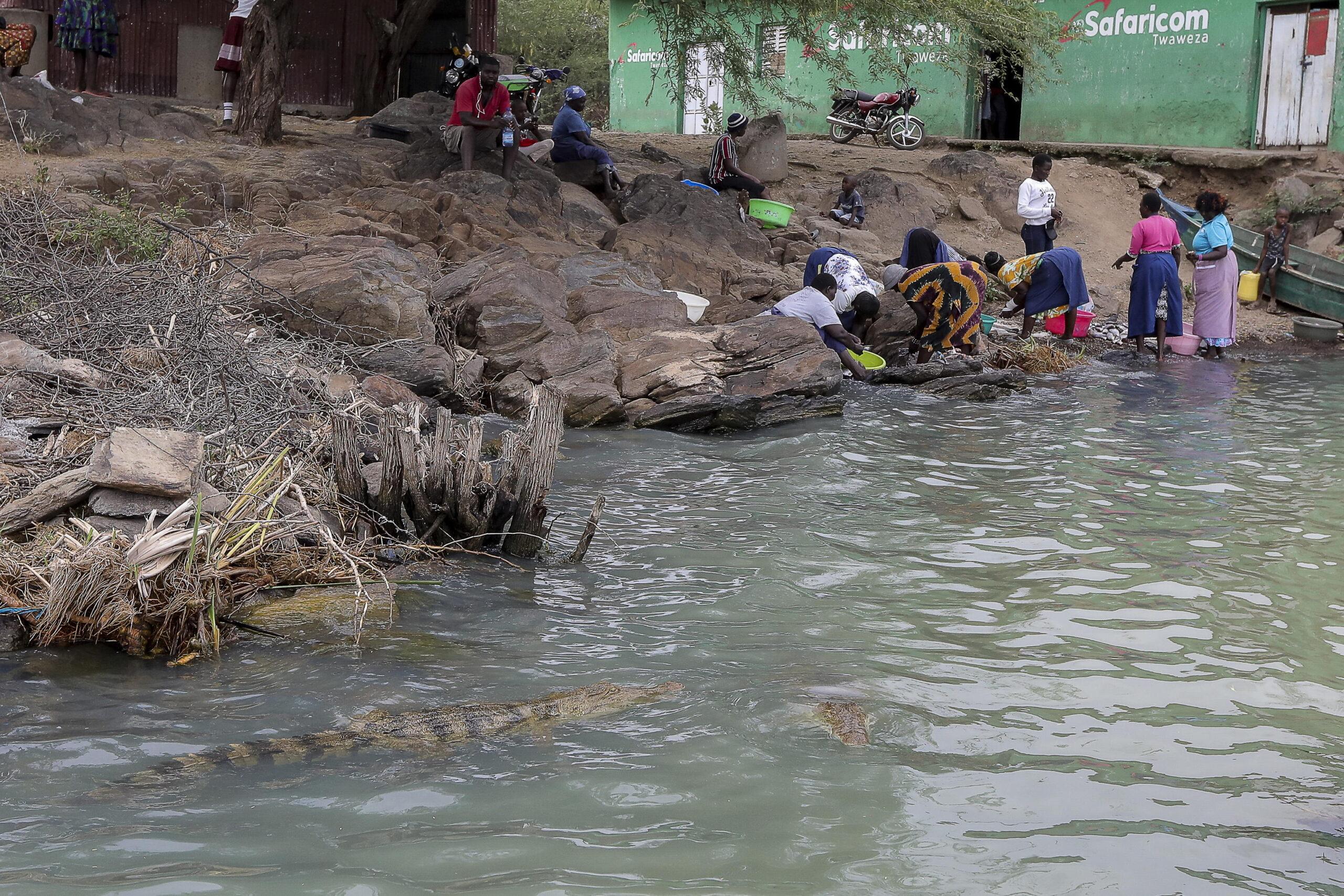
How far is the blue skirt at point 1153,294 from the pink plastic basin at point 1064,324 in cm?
55

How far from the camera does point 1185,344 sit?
536 inches

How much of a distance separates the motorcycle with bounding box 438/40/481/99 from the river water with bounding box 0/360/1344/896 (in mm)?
11904

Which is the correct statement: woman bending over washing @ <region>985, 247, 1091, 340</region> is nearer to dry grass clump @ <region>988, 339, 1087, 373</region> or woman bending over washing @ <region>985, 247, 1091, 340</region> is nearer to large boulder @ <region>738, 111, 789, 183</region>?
dry grass clump @ <region>988, 339, 1087, 373</region>

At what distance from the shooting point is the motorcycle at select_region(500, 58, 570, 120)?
54.3ft

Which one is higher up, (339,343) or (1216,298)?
(1216,298)

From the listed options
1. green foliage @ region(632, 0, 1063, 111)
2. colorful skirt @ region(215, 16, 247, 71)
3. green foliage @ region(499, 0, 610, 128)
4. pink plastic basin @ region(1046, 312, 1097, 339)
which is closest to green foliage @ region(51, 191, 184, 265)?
colorful skirt @ region(215, 16, 247, 71)

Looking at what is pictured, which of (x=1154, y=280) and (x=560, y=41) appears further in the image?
(x=560, y=41)

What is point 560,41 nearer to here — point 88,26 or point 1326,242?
point 88,26

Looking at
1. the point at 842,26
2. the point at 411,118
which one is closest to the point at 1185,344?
the point at 842,26

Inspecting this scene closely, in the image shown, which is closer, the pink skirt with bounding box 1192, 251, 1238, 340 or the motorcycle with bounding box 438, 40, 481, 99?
the pink skirt with bounding box 1192, 251, 1238, 340

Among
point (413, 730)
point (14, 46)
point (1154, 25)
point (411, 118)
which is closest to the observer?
point (413, 730)

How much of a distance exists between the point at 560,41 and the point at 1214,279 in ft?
82.4

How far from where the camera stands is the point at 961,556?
20.5 feet

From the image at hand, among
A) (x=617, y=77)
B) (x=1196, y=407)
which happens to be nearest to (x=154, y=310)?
(x=1196, y=407)
